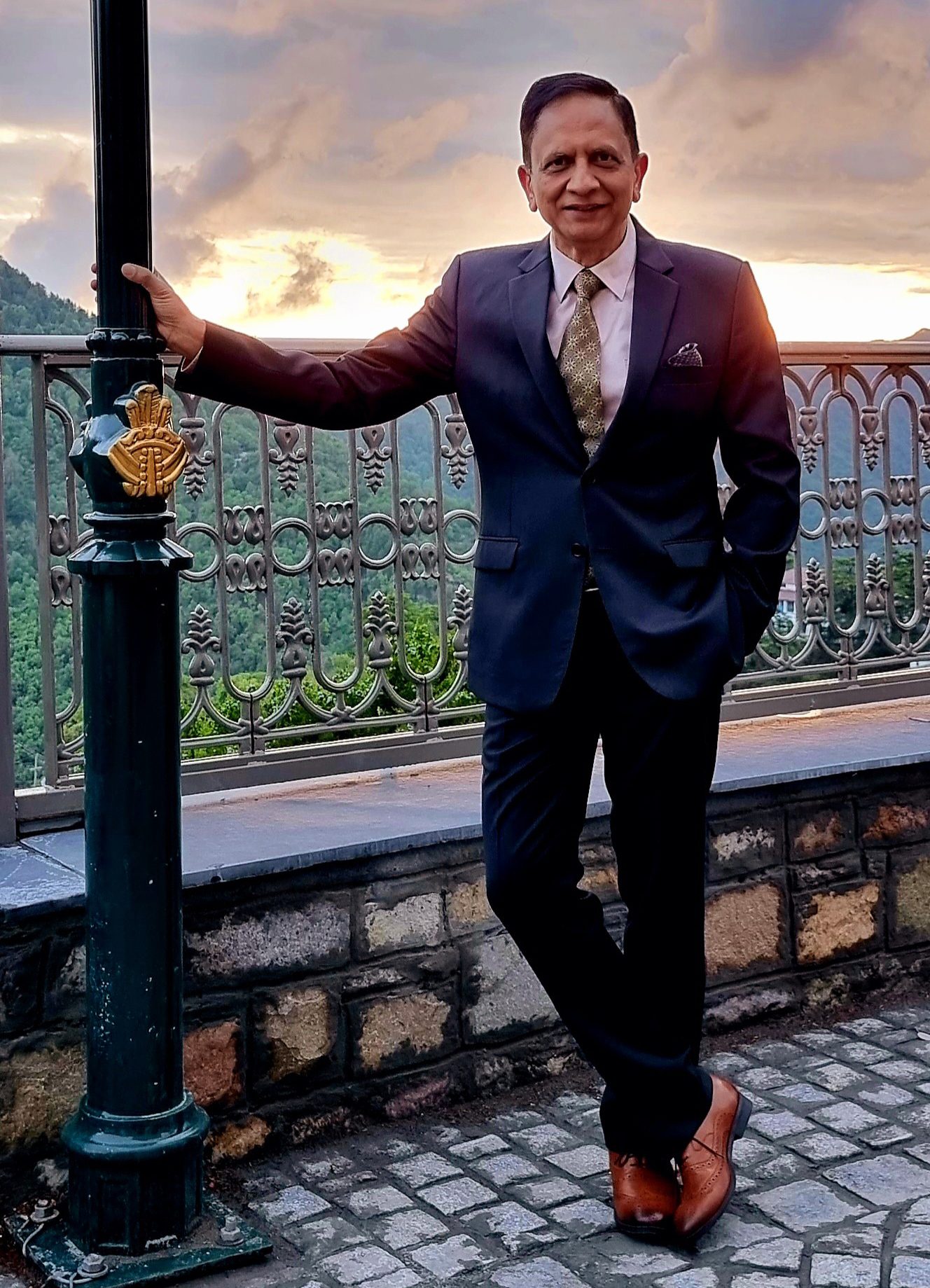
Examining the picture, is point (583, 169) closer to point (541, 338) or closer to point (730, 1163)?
point (541, 338)

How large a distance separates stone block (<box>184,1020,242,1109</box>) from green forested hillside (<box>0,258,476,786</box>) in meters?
0.78

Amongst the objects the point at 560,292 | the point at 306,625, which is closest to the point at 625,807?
the point at 560,292

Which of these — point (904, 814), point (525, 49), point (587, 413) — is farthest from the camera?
point (525, 49)

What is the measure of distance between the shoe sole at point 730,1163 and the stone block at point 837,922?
1.13 meters

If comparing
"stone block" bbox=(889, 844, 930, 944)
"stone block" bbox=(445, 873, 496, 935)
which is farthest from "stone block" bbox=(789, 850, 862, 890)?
"stone block" bbox=(445, 873, 496, 935)

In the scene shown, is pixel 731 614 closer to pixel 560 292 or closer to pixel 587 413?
pixel 587 413

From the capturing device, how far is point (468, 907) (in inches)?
160

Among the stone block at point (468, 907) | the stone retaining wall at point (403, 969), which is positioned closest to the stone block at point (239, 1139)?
the stone retaining wall at point (403, 969)

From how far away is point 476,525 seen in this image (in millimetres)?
4621

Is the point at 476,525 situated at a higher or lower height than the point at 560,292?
lower

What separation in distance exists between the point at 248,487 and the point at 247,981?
4.28 ft

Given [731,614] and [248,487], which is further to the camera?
[248,487]

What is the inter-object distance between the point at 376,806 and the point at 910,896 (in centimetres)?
177

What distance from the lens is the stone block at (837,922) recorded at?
4715 millimetres
